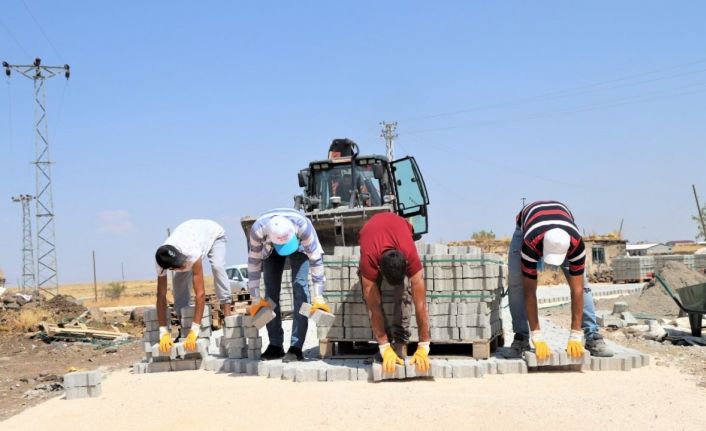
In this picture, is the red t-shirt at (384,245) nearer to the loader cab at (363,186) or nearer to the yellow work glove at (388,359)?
the yellow work glove at (388,359)

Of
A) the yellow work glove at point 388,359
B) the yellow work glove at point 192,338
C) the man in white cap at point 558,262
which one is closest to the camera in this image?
the yellow work glove at point 388,359

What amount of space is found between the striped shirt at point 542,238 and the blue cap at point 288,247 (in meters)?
2.41

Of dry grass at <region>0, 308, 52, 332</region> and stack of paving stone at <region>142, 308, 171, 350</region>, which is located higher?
stack of paving stone at <region>142, 308, 171, 350</region>

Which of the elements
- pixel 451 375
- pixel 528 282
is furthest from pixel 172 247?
pixel 528 282

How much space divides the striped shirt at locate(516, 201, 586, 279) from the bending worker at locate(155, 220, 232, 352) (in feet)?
11.9

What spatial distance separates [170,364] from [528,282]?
4.33 m

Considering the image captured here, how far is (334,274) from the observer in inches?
293

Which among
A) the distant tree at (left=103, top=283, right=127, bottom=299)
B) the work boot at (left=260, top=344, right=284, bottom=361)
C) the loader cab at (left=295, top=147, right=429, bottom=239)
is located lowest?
the distant tree at (left=103, top=283, right=127, bottom=299)

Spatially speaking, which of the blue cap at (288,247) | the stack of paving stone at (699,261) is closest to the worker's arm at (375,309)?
the blue cap at (288,247)

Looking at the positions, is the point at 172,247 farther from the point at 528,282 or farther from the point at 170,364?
the point at 528,282

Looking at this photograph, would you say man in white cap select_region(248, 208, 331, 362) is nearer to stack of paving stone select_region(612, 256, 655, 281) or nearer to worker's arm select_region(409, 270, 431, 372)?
worker's arm select_region(409, 270, 431, 372)

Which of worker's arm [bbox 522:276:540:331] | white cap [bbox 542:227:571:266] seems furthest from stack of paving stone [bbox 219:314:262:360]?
white cap [bbox 542:227:571:266]

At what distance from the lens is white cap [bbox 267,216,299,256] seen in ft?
23.2

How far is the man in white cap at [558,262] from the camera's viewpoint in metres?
6.44
